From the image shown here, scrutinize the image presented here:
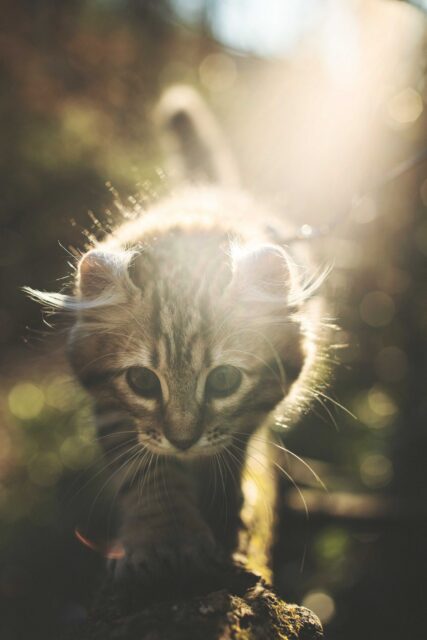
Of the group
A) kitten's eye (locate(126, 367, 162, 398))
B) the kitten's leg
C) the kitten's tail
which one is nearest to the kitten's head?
kitten's eye (locate(126, 367, 162, 398))

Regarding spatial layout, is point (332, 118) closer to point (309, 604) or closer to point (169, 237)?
point (169, 237)

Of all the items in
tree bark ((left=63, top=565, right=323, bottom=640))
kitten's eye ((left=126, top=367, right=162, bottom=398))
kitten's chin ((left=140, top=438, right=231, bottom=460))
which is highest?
kitten's eye ((left=126, top=367, right=162, bottom=398))

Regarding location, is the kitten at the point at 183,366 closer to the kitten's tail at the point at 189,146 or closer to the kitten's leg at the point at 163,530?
the kitten's leg at the point at 163,530

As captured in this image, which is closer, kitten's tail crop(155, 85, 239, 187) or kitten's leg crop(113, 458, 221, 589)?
kitten's leg crop(113, 458, 221, 589)

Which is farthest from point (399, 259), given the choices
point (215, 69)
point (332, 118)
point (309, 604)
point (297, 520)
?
point (215, 69)

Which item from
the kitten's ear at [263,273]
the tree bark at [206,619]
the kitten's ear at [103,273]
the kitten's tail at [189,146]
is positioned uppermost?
the kitten's tail at [189,146]

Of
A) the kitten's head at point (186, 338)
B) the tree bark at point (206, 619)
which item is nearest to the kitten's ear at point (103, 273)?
the kitten's head at point (186, 338)

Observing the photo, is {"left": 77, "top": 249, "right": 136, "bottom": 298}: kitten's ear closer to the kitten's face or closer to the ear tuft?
the kitten's face

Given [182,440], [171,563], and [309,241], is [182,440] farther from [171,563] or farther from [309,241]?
[309,241]
